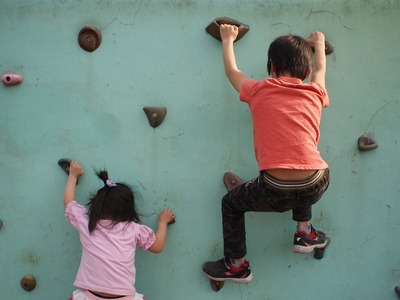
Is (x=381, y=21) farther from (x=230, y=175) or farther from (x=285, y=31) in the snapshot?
(x=230, y=175)

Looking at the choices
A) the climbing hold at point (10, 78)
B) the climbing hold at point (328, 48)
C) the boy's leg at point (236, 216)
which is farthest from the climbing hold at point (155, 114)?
the climbing hold at point (328, 48)

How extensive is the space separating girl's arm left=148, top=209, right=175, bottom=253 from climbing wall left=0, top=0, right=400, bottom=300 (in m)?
0.04

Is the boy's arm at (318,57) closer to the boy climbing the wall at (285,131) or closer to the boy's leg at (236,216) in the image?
the boy climbing the wall at (285,131)

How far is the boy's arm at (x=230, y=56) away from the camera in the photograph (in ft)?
6.12

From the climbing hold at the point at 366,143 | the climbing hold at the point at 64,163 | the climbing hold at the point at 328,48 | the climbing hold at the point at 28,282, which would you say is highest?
the climbing hold at the point at 328,48

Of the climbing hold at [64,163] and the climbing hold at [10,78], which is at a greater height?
the climbing hold at [10,78]

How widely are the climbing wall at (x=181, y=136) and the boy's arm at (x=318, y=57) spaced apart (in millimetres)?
91

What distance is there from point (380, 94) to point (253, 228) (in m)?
0.78

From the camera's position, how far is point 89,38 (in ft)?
6.64

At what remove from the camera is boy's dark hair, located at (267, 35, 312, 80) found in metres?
1.74

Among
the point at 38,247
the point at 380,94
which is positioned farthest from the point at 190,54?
the point at 38,247

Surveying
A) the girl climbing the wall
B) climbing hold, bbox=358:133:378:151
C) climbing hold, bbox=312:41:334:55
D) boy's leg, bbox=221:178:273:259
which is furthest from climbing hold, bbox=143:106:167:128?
climbing hold, bbox=358:133:378:151

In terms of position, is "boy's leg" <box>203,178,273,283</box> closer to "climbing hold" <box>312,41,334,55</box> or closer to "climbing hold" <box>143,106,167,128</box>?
"climbing hold" <box>143,106,167,128</box>

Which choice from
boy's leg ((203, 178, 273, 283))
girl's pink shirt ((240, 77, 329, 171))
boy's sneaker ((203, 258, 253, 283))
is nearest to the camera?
girl's pink shirt ((240, 77, 329, 171))
